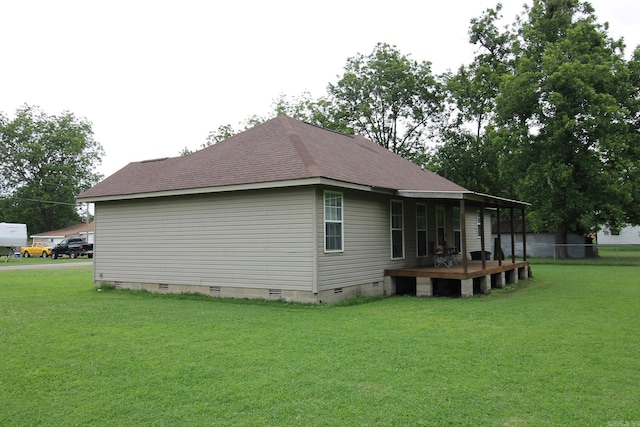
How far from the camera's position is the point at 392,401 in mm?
4699

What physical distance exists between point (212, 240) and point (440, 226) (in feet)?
27.2

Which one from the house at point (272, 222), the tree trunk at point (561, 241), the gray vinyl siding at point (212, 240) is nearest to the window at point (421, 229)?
the house at point (272, 222)

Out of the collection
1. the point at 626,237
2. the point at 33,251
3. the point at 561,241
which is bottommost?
the point at 33,251

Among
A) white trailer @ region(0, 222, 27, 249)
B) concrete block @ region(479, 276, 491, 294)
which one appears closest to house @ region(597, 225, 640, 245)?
concrete block @ region(479, 276, 491, 294)

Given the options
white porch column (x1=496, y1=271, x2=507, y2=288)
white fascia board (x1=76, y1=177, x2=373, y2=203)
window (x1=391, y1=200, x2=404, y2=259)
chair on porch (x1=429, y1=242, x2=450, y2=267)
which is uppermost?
white fascia board (x1=76, y1=177, x2=373, y2=203)

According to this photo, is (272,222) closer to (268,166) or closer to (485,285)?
(268,166)

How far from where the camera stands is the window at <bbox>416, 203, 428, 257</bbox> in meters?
15.6

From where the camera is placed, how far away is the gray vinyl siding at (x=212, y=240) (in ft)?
36.9

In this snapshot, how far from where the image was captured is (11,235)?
130ft

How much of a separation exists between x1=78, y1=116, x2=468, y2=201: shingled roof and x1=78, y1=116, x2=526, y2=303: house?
5 cm

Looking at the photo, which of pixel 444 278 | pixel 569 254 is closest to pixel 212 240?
pixel 444 278

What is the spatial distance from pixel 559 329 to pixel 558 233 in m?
24.1

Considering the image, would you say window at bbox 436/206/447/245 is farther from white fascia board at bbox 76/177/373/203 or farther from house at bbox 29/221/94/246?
house at bbox 29/221/94/246

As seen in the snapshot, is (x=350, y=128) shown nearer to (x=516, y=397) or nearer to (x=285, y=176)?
(x=285, y=176)
